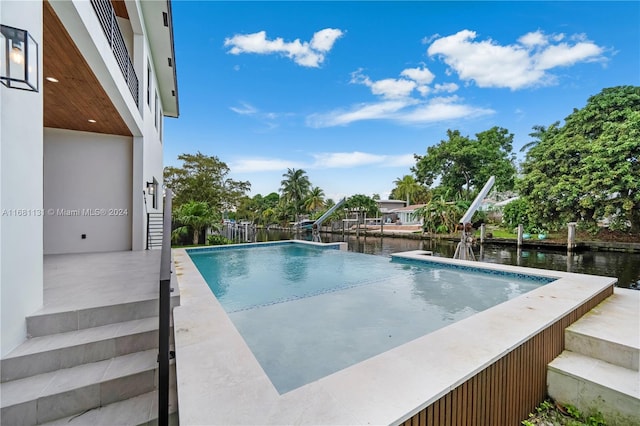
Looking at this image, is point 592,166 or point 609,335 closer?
point 609,335

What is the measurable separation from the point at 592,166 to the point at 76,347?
2110 centimetres

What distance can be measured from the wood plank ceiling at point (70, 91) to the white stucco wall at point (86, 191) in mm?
354

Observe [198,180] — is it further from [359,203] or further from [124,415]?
[124,415]

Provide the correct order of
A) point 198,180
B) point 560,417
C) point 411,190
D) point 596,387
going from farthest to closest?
point 411,190 < point 198,180 < point 560,417 < point 596,387

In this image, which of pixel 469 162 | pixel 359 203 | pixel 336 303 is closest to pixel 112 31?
pixel 336 303

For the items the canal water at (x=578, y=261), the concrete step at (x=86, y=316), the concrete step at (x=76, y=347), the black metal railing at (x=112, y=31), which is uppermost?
the black metal railing at (x=112, y=31)

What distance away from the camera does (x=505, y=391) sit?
230cm

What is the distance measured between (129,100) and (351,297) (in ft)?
19.7

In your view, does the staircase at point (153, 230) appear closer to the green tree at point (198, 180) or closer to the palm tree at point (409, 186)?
the green tree at point (198, 180)

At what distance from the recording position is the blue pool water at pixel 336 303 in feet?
11.0

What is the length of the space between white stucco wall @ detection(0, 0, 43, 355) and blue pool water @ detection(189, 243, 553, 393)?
221 centimetres

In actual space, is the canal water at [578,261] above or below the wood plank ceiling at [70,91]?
below

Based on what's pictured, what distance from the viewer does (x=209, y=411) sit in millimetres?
1567

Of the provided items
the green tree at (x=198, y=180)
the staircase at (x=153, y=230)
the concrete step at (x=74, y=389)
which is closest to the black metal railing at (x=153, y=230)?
the staircase at (x=153, y=230)
